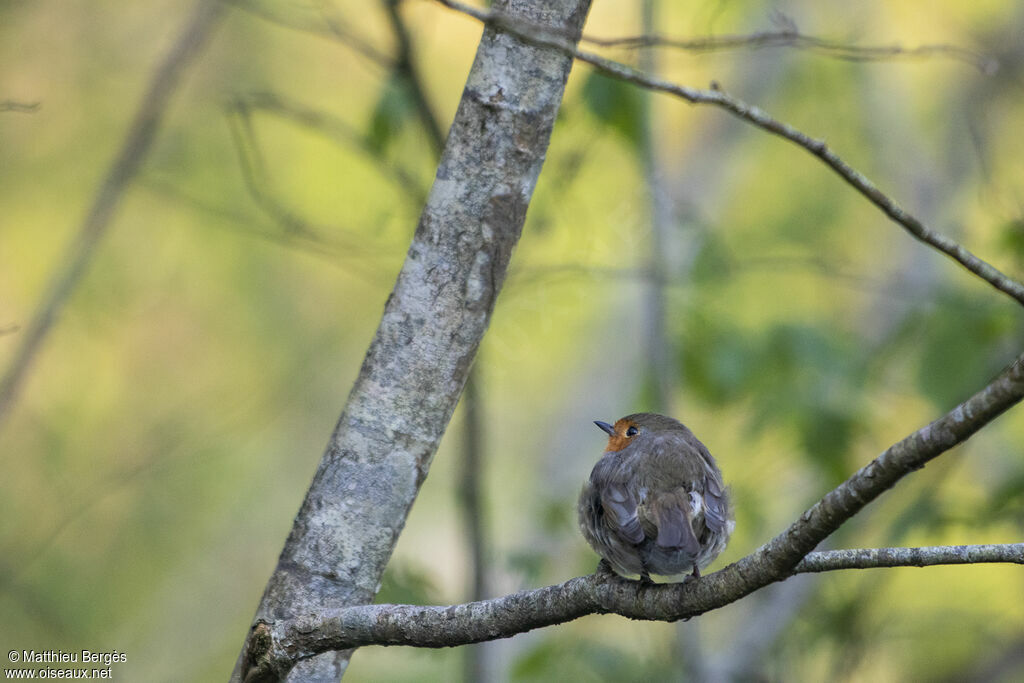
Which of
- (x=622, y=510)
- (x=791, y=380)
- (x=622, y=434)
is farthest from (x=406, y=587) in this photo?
(x=791, y=380)

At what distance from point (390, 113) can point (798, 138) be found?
264 cm

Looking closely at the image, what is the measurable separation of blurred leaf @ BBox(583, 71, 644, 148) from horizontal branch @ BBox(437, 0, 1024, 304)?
228 centimetres

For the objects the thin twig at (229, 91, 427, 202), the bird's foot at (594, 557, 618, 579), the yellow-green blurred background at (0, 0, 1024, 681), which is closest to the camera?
the bird's foot at (594, 557, 618, 579)

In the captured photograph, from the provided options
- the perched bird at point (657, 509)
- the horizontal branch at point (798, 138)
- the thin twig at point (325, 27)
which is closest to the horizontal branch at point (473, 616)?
the perched bird at point (657, 509)

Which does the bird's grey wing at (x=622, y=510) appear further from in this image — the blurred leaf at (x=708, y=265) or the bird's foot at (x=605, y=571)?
the blurred leaf at (x=708, y=265)

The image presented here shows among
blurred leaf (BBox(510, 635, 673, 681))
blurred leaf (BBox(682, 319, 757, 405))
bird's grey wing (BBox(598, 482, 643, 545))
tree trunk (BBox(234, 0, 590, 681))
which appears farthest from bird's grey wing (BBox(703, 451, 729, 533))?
blurred leaf (BBox(510, 635, 673, 681))

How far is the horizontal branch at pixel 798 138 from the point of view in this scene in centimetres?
183

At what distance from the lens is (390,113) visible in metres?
4.28

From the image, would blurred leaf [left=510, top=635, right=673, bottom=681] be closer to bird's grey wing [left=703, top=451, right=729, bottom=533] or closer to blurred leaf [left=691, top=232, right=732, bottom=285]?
blurred leaf [left=691, top=232, right=732, bottom=285]

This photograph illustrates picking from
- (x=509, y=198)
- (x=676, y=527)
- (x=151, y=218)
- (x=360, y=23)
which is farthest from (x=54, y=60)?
(x=676, y=527)

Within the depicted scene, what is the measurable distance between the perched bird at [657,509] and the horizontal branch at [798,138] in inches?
37.4

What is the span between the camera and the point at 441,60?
371 inches

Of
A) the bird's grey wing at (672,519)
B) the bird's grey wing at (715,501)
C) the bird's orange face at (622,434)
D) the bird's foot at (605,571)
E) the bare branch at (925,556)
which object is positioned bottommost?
the bare branch at (925,556)

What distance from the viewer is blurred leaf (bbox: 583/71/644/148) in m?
4.36
